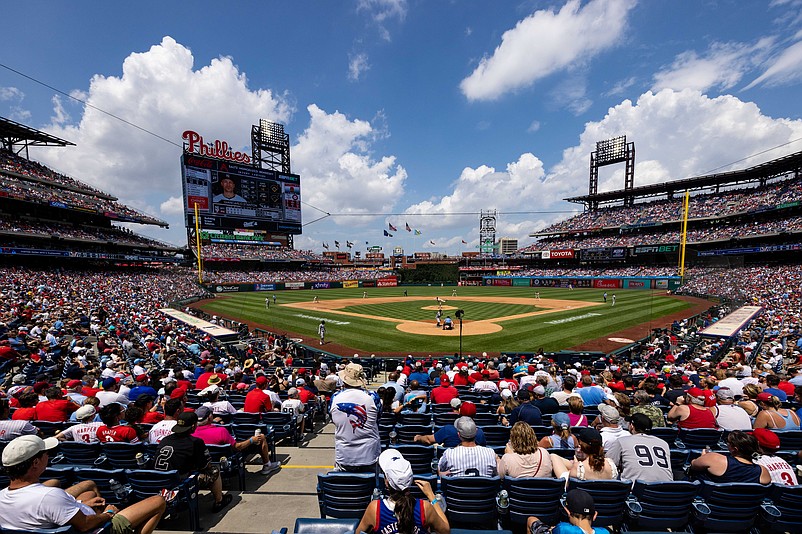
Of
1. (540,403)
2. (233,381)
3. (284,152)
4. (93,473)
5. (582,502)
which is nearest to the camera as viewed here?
(582,502)

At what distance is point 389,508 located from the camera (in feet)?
10.6

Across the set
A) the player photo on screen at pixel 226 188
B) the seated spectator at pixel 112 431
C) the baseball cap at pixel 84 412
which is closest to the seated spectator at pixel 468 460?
the seated spectator at pixel 112 431

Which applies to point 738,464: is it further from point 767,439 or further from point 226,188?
point 226,188

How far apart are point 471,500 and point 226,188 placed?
7861 centimetres

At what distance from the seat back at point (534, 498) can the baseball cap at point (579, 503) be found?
971mm

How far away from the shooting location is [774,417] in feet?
20.0

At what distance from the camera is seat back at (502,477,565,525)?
3975mm

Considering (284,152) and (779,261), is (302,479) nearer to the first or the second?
(779,261)

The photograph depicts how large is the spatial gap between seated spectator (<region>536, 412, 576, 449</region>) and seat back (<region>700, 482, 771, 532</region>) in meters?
1.66

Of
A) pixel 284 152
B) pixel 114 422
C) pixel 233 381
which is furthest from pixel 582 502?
pixel 284 152

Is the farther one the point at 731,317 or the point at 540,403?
the point at 731,317

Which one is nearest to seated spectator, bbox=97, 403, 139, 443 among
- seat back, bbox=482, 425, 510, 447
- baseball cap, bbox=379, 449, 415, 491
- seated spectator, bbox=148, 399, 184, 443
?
seated spectator, bbox=148, 399, 184, 443

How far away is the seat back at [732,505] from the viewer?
4.02 m

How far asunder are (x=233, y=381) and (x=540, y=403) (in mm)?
9380
